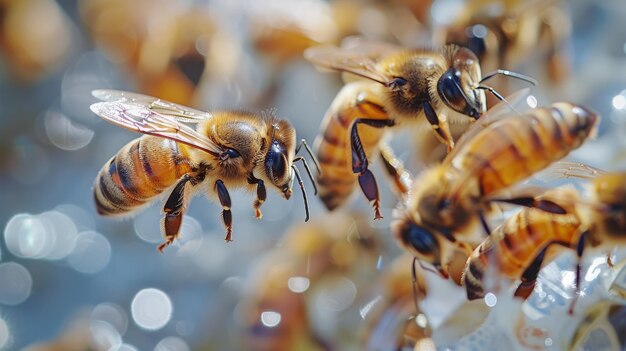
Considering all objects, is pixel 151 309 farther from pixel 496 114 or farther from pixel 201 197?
pixel 496 114

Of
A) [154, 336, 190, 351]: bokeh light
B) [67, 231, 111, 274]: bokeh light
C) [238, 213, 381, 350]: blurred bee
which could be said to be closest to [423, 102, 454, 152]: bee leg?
[238, 213, 381, 350]: blurred bee

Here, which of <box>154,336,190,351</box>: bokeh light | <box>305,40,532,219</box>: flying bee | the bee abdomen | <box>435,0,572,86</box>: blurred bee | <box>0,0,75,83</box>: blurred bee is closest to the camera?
the bee abdomen

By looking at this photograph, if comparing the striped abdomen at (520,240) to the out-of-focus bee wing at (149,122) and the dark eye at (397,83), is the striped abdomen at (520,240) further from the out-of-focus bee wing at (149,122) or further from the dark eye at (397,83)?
the out-of-focus bee wing at (149,122)


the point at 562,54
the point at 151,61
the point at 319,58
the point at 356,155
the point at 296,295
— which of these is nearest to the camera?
the point at 356,155

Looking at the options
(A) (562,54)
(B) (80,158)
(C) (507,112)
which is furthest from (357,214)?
(B) (80,158)

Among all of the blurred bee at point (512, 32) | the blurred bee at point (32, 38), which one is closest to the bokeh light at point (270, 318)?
the blurred bee at point (512, 32)

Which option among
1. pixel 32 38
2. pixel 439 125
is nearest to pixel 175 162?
pixel 439 125

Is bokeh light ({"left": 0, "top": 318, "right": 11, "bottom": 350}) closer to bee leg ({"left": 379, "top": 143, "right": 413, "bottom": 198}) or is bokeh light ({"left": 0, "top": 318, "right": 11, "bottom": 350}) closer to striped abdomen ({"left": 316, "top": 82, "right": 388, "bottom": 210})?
striped abdomen ({"left": 316, "top": 82, "right": 388, "bottom": 210})

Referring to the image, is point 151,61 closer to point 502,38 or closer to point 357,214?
point 357,214
